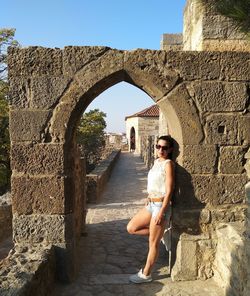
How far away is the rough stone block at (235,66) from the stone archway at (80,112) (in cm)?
1

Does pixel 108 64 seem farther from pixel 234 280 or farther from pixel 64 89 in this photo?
pixel 234 280

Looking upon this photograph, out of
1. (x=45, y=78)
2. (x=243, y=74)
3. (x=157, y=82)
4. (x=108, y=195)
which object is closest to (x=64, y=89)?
(x=45, y=78)

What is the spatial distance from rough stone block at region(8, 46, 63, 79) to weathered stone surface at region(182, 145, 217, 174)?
1.78m

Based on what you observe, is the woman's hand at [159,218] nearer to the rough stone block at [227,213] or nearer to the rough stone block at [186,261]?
the rough stone block at [186,261]

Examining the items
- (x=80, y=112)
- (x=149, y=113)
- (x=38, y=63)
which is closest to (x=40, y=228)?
(x=80, y=112)

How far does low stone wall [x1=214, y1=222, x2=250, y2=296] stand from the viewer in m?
3.01

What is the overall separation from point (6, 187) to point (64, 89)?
10.6 meters

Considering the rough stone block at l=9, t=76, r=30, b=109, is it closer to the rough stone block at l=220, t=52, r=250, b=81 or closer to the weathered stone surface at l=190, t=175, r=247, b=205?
the weathered stone surface at l=190, t=175, r=247, b=205

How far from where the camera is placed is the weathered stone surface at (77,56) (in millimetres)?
3652

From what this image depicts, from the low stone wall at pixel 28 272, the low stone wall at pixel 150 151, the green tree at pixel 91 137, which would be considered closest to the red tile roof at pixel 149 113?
the green tree at pixel 91 137

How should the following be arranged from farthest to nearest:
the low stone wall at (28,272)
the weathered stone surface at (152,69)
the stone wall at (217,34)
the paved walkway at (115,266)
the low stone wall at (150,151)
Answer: the low stone wall at (150,151), the stone wall at (217,34), the weathered stone surface at (152,69), the paved walkway at (115,266), the low stone wall at (28,272)

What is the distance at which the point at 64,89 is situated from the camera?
3660 mm

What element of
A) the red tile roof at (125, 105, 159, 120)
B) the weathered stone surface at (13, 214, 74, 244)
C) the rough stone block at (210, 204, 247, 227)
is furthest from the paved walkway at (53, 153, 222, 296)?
the red tile roof at (125, 105, 159, 120)

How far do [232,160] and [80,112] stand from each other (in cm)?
193
